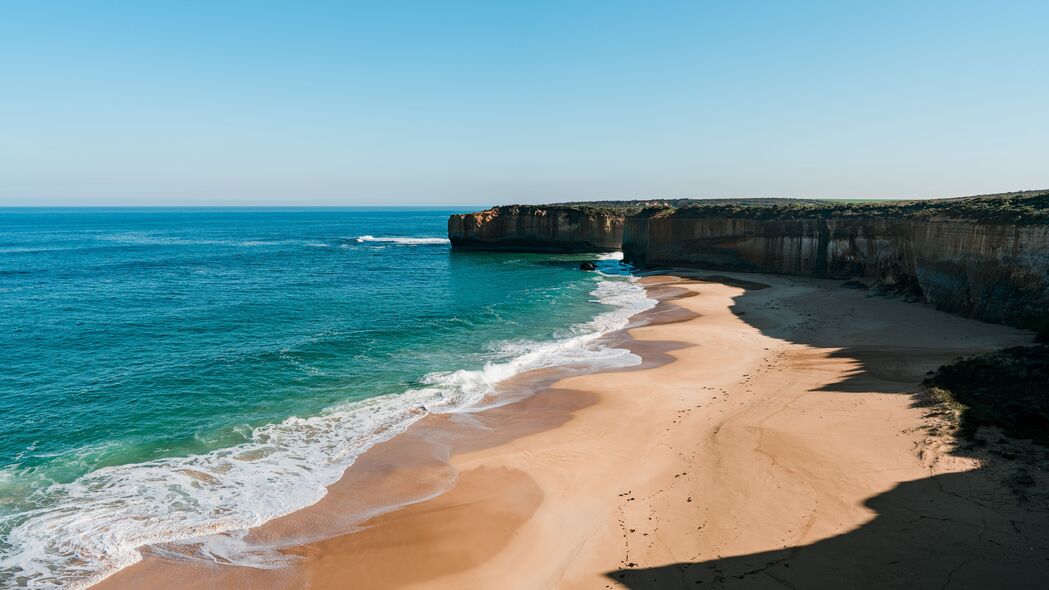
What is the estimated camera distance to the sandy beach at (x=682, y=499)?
9.94 metres

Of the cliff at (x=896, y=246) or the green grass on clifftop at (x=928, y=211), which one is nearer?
the cliff at (x=896, y=246)

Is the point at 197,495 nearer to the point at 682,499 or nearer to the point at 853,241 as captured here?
the point at 682,499

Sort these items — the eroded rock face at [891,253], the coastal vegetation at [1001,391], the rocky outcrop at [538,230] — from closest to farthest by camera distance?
the coastal vegetation at [1001,391], the eroded rock face at [891,253], the rocky outcrop at [538,230]

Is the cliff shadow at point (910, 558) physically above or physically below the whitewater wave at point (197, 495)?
above

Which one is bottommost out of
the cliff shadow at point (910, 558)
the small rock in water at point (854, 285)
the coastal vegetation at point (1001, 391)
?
the cliff shadow at point (910, 558)

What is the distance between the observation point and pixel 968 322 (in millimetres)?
26422

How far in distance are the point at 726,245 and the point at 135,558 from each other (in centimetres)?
4860

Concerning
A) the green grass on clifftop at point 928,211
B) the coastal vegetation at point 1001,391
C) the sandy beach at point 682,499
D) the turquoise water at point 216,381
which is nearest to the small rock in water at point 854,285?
the green grass on clifftop at point 928,211

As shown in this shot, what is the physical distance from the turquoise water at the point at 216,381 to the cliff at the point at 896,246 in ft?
36.0

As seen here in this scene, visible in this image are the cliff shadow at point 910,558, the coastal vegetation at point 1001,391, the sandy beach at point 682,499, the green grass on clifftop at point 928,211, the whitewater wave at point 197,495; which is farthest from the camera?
the green grass on clifftop at point 928,211

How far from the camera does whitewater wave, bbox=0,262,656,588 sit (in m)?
11.1

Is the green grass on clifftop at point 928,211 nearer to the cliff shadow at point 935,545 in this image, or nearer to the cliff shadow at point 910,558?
the cliff shadow at point 935,545

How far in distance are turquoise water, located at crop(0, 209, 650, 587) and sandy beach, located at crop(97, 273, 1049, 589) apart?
1.56m

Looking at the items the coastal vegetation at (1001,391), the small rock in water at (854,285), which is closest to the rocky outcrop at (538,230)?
the small rock in water at (854,285)
